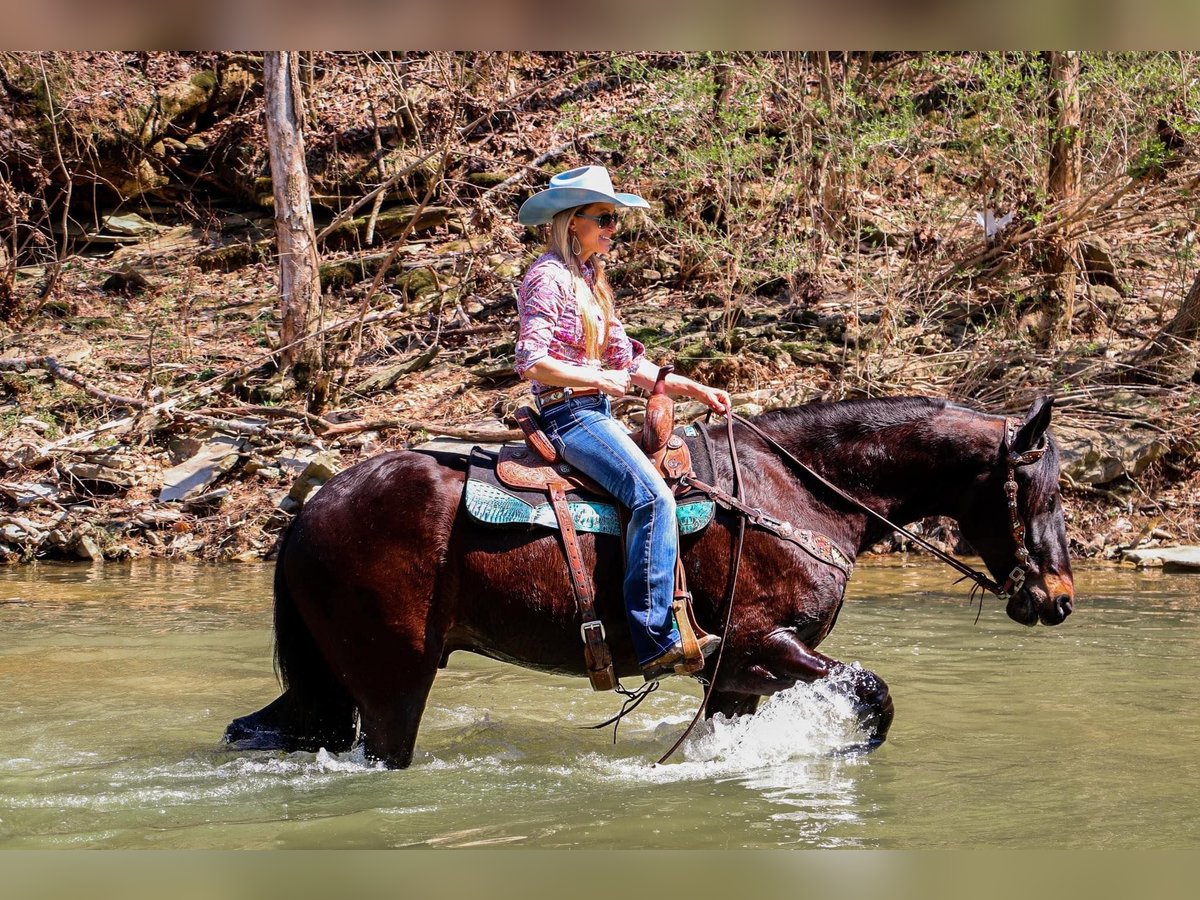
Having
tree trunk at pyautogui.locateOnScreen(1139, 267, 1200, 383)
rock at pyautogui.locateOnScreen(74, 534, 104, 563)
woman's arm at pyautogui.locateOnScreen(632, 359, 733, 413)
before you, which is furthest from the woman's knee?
tree trunk at pyautogui.locateOnScreen(1139, 267, 1200, 383)

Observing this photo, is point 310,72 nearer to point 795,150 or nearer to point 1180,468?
point 795,150

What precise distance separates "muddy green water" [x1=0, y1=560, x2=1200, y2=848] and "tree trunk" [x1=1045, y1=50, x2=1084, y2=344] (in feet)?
20.7

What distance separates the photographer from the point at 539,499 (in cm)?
532

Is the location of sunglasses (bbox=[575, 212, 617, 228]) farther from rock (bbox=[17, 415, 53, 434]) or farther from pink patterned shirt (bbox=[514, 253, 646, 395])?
rock (bbox=[17, 415, 53, 434])

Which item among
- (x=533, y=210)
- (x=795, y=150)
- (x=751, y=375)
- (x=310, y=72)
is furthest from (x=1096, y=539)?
(x=310, y=72)

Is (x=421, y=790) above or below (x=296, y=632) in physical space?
below

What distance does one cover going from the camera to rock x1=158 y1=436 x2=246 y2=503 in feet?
45.0

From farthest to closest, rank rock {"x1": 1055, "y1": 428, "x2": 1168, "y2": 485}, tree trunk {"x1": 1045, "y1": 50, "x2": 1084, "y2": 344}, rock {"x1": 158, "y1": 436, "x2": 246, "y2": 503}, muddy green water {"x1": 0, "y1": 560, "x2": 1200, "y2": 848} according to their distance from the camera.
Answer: tree trunk {"x1": 1045, "y1": 50, "x2": 1084, "y2": 344}, rock {"x1": 158, "y1": 436, "x2": 246, "y2": 503}, rock {"x1": 1055, "y1": 428, "x2": 1168, "y2": 485}, muddy green water {"x1": 0, "y1": 560, "x2": 1200, "y2": 848}

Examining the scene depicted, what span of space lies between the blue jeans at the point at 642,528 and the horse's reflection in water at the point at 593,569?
0.65ft

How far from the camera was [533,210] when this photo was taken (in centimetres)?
532

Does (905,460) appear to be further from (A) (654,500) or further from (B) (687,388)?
(A) (654,500)

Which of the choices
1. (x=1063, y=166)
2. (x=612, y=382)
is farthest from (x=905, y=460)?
(x=1063, y=166)

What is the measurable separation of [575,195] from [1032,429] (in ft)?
7.56

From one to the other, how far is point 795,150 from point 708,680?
11.0 m
